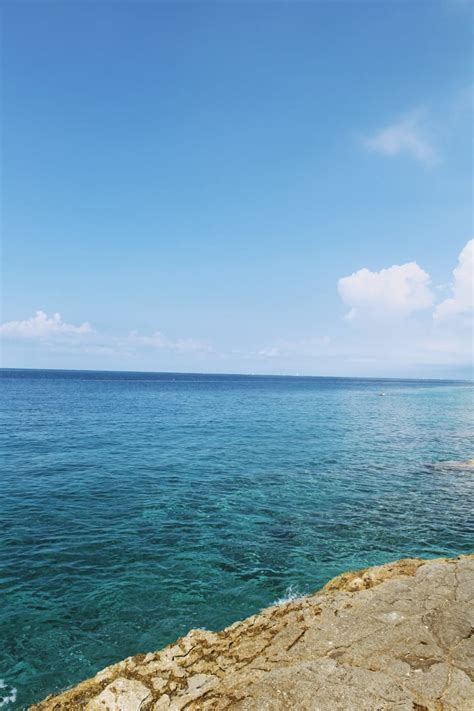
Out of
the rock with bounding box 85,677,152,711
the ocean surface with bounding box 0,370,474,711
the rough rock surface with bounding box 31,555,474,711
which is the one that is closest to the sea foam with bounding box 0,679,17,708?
the ocean surface with bounding box 0,370,474,711

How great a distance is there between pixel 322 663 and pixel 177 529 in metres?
15.6

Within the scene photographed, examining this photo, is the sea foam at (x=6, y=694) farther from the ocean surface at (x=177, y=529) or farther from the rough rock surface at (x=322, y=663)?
the rough rock surface at (x=322, y=663)

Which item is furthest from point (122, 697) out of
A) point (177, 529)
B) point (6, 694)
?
point (177, 529)

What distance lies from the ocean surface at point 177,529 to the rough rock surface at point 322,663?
3.12 m

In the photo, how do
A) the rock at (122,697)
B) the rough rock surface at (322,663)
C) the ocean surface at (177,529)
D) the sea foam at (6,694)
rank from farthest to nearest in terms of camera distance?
the ocean surface at (177,529)
the sea foam at (6,694)
the rock at (122,697)
the rough rock surface at (322,663)

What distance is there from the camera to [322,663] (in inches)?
414

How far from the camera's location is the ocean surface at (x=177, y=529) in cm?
1530

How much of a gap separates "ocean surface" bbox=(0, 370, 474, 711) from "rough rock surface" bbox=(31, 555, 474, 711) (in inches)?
123

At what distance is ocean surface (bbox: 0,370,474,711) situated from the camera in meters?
15.3

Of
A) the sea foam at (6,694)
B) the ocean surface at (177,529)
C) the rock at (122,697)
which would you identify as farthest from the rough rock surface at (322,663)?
the ocean surface at (177,529)

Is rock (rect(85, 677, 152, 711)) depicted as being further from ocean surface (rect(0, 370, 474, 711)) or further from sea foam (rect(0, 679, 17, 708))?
sea foam (rect(0, 679, 17, 708))

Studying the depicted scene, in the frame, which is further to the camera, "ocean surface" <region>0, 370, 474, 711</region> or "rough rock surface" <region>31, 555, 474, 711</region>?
"ocean surface" <region>0, 370, 474, 711</region>

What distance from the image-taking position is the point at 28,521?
25.0 meters

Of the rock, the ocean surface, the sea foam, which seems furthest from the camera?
the ocean surface
